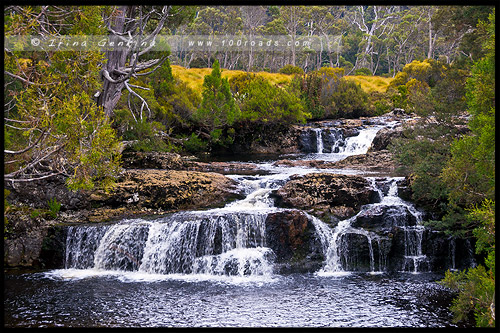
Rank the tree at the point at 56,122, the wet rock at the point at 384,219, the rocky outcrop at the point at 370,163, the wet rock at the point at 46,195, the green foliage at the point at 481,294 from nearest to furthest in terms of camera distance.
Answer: the green foliage at the point at 481,294 < the tree at the point at 56,122 < the wet rock at the point at 384,219 < the wet rock at the point at 46,195 < the rocky outcrop at the point at 370,163

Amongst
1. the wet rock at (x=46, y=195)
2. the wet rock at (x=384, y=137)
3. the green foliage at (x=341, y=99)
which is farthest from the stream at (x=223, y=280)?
the green foliage at (x=341, y=99)

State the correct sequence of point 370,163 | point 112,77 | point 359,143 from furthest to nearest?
point 359,143, point 370,163, point 112,77

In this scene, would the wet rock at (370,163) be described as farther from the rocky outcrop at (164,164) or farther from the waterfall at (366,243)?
the waterfall at (366,243)

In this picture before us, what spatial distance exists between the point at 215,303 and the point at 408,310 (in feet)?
13.9

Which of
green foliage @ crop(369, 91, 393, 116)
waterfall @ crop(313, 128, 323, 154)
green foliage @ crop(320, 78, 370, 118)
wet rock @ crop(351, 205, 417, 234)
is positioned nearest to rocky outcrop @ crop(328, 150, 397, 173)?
waterfall @ crop(313, 128, 323, 154)

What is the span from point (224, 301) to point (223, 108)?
17.8 m

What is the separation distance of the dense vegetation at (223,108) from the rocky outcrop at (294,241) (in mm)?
3453

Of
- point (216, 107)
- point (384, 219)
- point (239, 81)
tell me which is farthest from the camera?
point (239, 81)

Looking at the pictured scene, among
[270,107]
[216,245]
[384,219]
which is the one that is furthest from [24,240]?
[270,107]

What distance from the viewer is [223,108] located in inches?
1043

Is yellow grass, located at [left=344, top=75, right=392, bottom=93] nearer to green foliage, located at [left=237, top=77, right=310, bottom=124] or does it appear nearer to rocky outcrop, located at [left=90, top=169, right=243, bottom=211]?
green foliage, located at [left=237, top=77, right=310, bottom=124]

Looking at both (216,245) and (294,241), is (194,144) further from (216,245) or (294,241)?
(294,241)

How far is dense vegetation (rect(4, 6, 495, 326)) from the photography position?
742cm

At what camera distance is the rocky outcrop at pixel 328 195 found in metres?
14.2
